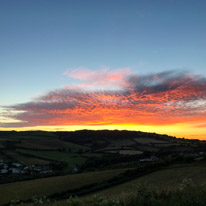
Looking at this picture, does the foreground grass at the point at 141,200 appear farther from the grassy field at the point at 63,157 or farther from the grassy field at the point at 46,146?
the grassy field at the point at 46,146

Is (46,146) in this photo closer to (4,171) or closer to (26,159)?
(26,159)

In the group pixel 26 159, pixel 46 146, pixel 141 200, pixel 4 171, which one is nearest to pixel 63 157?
pixel 26 159

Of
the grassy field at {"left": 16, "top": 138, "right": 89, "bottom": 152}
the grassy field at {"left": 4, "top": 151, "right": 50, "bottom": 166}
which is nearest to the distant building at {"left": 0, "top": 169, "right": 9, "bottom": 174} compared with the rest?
the grassy field at {"left": 4, "top": 151, "right": 50, "bottom": 166}

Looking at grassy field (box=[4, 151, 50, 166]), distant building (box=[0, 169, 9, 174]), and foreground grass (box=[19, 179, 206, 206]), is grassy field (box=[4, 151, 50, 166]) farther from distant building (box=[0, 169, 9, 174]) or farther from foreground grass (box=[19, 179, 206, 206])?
foreground grass (box=[19, 179, 206, 206])

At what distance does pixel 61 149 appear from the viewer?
133 metres

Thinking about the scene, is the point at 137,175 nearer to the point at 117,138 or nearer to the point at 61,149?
the point at 61,149

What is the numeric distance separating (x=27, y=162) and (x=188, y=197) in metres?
105

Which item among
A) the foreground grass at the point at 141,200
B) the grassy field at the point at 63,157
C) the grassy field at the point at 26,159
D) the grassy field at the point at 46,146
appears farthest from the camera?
the grassy field at the point at 46,146

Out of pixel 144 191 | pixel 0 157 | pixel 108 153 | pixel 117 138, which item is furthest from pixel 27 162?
pixel 144 191

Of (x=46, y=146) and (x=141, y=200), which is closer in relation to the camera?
Answer: (x=141, y=200)

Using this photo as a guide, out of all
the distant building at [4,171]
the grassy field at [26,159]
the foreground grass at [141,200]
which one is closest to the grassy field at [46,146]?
the grassy field at [26,159]

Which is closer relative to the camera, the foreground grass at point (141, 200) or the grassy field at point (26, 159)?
the foreground grass at point (141, 200)

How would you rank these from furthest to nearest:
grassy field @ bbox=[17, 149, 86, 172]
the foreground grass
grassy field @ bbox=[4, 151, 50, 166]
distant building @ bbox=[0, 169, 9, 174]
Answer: grassy field @ bbox=[4, 151, 50, 166]
grassy field @ bbox=[17, 149, 86, 172]
distant building @ bbox=[0, 169, 9, 174]
the foreground grass

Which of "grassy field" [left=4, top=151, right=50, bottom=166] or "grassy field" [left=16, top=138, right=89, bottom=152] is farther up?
"grassy field" [left=16, top=138, right=89, bottom=152]
